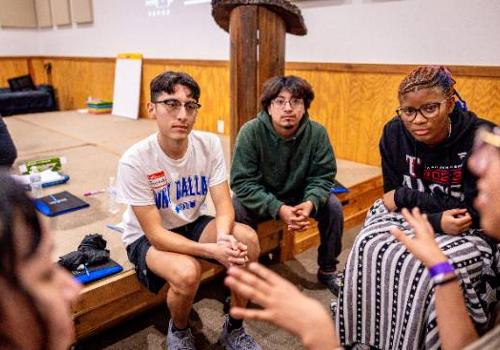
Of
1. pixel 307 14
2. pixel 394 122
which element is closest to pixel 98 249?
pixel 394 122

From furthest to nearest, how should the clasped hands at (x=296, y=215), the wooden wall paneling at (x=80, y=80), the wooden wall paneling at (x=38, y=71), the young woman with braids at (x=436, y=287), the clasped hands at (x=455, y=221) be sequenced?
the wooden wall paneling at (x=38, y=71) → the wooden wall paneling at (x=80, y=80) → the clasped hands at (x=296, y=215) → the clasped hands at (x=455, y=221) → the young woman with braids at (x=436, y=287)

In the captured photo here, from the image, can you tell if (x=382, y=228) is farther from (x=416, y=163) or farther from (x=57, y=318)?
(x=57, y=318)

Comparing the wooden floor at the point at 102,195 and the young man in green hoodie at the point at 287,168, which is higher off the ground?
the young man in green hoodie at the point at 287,168

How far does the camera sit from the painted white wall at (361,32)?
265 cm

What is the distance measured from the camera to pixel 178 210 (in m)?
1.72

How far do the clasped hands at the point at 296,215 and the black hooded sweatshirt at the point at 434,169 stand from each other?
39 cm

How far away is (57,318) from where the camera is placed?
0.53m

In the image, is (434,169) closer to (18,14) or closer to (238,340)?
(238,340)

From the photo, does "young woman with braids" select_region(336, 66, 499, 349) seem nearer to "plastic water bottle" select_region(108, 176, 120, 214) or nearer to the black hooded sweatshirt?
the black hooded sweatshirt

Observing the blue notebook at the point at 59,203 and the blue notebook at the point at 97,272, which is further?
the blue notebook at the point at 59,203

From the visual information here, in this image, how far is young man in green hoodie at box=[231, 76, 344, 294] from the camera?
1947 millimetres

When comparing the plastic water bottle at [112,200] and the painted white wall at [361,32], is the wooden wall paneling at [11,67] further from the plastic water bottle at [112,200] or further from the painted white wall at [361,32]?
the plastic water bottle at [112,200]

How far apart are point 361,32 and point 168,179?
6.99 feet

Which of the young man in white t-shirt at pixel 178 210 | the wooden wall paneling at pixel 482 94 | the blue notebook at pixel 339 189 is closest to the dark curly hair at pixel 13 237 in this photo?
the young man in white t-shirt at pixel 178 210
